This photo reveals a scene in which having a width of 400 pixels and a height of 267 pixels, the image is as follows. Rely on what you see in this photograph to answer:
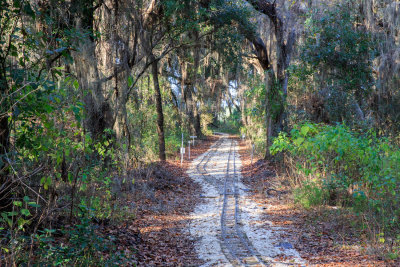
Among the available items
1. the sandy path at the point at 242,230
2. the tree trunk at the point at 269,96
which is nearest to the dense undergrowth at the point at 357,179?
the sandy path at the point at 242,230

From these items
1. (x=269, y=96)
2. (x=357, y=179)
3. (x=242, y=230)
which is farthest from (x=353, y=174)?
(x=269, y=96)

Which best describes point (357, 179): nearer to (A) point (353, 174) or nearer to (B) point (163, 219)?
(A) point (353, 174)

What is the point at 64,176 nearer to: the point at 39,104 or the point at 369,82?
the point at 39,104

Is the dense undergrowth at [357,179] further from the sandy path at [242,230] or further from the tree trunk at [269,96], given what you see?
the tree trunk at [269,96]

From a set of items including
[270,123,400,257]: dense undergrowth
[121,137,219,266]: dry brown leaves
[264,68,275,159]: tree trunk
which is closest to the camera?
[121,137,219,266]: dry brown leaves

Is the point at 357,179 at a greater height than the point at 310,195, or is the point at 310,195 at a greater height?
the point at 357,179

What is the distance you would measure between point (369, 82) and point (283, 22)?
4.18 meters

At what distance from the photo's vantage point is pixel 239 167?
17.5m

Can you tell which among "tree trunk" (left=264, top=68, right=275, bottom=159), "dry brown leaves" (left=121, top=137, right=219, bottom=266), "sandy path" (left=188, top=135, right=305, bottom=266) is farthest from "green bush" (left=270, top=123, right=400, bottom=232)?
"tree trunk" (left=264, top=68, right=275, bottom=159)

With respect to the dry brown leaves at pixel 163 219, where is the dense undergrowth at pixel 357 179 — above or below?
above

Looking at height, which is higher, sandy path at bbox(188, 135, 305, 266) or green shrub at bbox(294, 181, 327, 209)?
green shrub at bbox(294, 181, 327, 209)

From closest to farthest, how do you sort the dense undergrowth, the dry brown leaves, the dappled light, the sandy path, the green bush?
the dappled light, the sandy path, the dry brown leaves, the dense undergrowth, the green bush

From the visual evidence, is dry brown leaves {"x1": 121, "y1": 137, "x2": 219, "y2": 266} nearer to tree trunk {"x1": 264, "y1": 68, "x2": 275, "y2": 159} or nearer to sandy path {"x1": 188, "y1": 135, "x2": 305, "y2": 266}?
sandy path {"x1": 188, "y1": 135, "x2": 305, "y2": 266}

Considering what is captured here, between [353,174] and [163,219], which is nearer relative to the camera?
[353,174]
